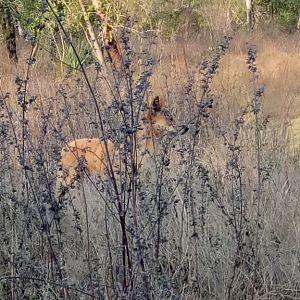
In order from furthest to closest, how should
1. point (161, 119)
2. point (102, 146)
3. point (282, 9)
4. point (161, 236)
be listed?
point (282, 9), point (161, 119), point (161, 236), point (102, 146)

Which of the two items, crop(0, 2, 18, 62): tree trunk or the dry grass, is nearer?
the dry grass

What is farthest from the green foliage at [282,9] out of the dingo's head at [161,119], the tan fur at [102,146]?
the dingo's head at [161,119]

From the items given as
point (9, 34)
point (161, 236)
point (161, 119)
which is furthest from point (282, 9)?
point (161, 236)

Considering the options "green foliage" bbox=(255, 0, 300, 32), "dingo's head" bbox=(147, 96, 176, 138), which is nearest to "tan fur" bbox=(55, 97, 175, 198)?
"dingo's head" bbox=(147, 96, 176, 138)

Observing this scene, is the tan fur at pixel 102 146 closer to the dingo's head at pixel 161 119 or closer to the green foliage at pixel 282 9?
the dingo's head at pixel 161 119

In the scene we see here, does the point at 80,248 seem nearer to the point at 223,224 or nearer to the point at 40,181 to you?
the point at 40,181

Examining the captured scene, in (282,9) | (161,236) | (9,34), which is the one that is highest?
(161,236)

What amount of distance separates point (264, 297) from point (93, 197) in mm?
1535

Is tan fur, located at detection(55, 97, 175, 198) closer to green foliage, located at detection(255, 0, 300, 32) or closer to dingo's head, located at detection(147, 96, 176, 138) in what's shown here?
dingo's head, located at detection(147, 96, 176, 138)

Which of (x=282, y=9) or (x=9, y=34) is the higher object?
(x=9, y=34)

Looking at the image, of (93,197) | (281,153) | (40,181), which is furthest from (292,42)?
(40,181)

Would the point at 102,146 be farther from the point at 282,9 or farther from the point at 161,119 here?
the point at 282,9

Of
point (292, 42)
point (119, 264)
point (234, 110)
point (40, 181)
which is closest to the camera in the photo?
point (119, 264)

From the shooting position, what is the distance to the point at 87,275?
3.00 m
